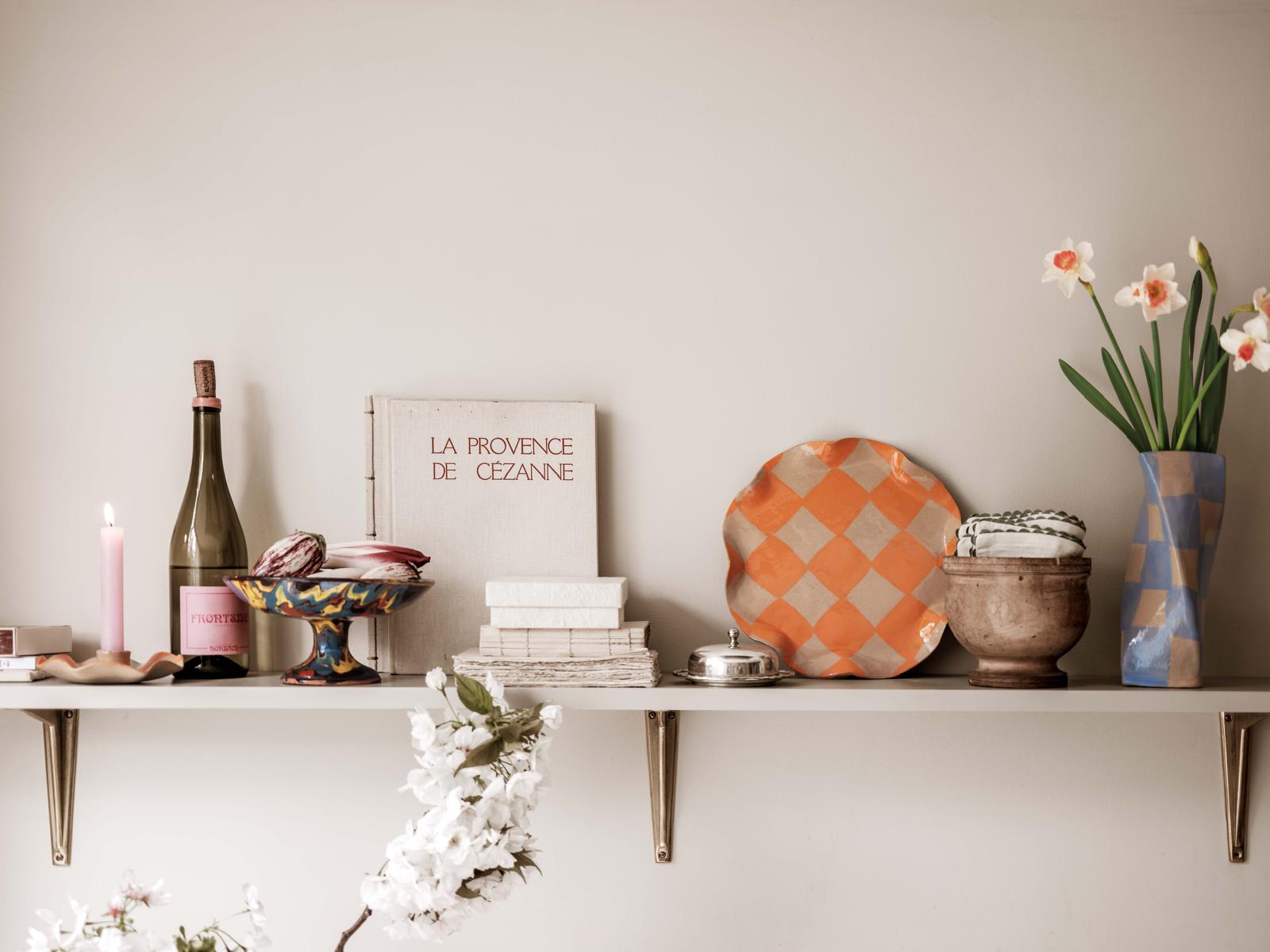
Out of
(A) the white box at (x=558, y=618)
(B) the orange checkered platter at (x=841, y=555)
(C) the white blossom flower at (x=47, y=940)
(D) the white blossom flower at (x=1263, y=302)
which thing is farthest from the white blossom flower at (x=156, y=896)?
(D) the white blossom flower at (x=1263, y=302)

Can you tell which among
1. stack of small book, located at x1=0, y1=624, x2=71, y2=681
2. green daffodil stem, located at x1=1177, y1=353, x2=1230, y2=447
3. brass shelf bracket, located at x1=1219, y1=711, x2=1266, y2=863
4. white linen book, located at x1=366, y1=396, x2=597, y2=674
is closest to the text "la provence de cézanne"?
white linen book, located at x1=366, y1=396, x2=597, y2=674

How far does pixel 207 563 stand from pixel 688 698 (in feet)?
1.89

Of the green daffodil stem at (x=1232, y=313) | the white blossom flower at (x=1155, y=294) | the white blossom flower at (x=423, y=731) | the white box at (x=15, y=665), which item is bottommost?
the white blossom flower at (x=423, y=731)

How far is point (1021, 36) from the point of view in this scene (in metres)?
1.28

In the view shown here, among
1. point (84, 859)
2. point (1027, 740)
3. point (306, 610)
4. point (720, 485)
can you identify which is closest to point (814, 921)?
point (1027, 740)

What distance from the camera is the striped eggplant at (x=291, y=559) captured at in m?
1.09

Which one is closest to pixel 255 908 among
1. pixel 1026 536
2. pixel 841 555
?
pixel 841 555

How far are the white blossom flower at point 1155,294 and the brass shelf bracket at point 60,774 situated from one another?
1.29 m

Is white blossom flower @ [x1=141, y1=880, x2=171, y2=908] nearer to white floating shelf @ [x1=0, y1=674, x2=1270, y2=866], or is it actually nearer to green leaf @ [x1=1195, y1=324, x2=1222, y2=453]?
white floating shelf @ [x1=0, y1=674, x2=1270, y2=866]

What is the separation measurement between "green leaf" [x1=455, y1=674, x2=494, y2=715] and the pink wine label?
0.30 m

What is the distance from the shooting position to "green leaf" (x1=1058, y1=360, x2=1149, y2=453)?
1.16 m

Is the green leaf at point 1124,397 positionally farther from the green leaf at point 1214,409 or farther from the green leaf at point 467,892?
the green leaf at point 467,892

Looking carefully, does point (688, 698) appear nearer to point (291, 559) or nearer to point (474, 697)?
point (474, 697)

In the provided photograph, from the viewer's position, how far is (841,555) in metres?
1.24
